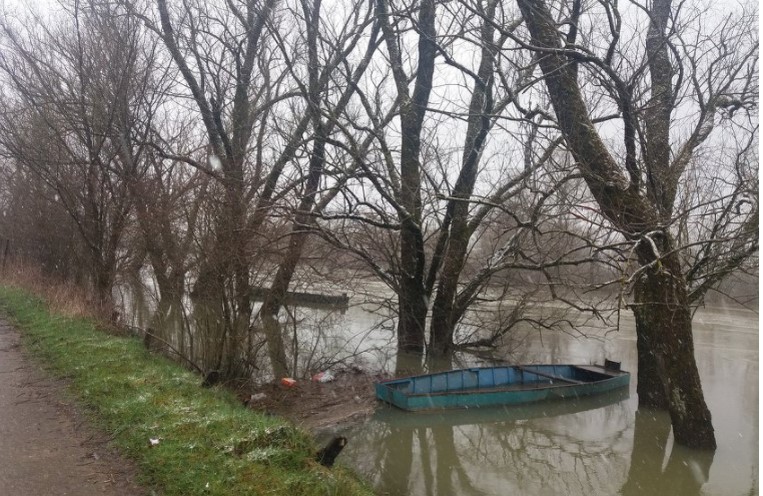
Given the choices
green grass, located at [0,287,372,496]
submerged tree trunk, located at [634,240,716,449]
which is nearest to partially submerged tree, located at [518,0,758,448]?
submerged tree trunk, located at [634,240,716,449]

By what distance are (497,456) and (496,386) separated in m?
3.32

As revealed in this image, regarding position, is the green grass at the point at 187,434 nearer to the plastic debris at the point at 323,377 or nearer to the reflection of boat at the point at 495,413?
the reflection of boat at the point at 495,413

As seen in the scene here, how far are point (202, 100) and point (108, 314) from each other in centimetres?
571

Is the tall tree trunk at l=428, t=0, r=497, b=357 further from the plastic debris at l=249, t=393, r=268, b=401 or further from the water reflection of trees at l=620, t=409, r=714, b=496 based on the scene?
the plastic debris at l=249, t=393, r=268, b=401

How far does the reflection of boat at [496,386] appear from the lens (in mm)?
10672

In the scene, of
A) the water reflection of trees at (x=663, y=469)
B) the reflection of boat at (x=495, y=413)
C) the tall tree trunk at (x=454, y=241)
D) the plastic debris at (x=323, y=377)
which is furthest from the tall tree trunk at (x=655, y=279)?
the plastic debris at (x=323, y=377)

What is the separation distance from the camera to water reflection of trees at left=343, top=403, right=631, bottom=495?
8094 millimetres

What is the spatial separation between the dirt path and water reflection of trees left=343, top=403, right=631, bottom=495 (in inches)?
120

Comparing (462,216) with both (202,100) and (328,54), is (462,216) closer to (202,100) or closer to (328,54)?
(328,54)

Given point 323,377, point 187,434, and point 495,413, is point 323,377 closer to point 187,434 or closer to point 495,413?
point 495,413

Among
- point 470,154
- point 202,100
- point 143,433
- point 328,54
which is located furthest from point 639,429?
point 202,100

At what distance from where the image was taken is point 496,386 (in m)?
12.6

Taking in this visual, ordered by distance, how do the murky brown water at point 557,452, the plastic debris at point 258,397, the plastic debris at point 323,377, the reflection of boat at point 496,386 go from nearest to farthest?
1. the murky brown water at point 557,452
2. the plastic debris at point 258,397
3. the reflection of boat at point 496,386
4. the plastic debris at point 323,377

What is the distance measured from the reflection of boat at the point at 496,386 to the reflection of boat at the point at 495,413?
0.32 ft
